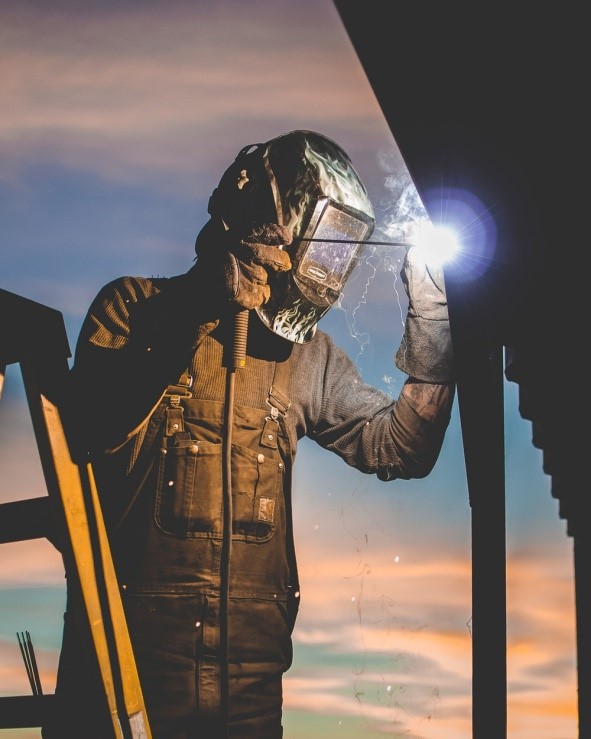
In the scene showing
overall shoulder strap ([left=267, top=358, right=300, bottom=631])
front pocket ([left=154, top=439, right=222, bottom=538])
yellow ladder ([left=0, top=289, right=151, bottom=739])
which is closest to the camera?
yellow ladder ([left=0, top=289, right=151, bottom=739])

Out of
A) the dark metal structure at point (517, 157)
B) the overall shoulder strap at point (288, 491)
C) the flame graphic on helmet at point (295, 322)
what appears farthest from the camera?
the flame graphic on helmet at point (295, 322)

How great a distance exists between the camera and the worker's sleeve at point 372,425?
3.62 metres

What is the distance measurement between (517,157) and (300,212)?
197 centimetres

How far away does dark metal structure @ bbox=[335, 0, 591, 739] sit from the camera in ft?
4.45

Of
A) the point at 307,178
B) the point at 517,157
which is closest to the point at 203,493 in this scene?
the point at 307,178

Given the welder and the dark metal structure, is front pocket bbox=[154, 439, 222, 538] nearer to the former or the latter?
the welder

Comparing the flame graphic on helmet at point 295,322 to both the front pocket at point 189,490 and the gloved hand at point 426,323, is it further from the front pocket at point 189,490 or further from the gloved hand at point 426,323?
the front pocket at point 189,490

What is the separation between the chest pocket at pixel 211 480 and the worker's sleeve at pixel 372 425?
44 cm

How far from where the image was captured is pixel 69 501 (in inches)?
Answer: 103

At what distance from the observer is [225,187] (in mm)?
3500

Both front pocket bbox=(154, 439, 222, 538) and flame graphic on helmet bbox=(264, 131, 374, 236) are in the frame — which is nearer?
front pocket bbox=(154, 439, 222, 538)

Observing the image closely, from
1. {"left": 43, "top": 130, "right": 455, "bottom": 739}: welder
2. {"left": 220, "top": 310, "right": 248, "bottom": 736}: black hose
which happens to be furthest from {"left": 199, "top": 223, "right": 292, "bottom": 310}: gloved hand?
{"left": 220, "top": 310, "right": 248, "bottom": 736}: black hose

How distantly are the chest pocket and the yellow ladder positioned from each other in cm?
48

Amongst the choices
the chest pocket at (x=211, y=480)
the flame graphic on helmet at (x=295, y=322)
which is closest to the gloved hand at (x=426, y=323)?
the flame graphic on helmet at (x=295, y=322)
